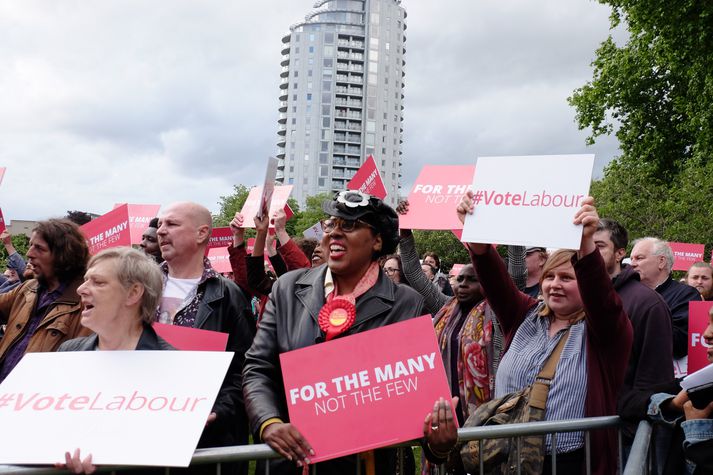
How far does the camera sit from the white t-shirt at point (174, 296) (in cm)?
392

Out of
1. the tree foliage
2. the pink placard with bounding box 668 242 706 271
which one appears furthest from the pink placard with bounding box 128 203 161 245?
the tree foliage

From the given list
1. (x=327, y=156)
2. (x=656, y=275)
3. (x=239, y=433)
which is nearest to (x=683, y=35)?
(x=656, y=275)

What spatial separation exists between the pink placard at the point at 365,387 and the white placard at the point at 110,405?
12.4 inches

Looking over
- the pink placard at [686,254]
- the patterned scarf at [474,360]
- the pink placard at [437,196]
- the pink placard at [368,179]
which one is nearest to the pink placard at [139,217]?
the pink placard at [368,179]

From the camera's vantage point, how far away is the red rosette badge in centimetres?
302

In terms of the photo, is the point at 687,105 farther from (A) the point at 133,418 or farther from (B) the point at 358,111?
(B) the point at 358,111

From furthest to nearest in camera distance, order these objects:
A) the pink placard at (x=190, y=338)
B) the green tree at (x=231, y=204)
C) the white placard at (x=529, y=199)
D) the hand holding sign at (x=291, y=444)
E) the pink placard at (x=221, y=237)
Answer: the green tree at (x=231, y=204), the pink placard at (x=221, y=237), the pink placard at (x=190, y=338), the white placard at (x=529, y=199), the hand holding sign at (x=291, y=444)

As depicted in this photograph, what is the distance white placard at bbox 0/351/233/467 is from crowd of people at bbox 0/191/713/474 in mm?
133

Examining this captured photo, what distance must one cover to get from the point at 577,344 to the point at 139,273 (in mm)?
2037

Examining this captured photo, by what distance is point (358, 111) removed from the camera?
4966 inches

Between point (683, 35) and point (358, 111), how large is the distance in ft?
360

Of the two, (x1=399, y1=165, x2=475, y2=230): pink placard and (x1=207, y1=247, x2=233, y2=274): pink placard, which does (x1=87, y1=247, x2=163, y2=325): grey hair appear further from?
(x1=207, y1=247, x2=233, y2=274): pink placard

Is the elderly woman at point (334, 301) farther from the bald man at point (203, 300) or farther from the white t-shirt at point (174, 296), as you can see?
the white t-shirt at point (174, 296)

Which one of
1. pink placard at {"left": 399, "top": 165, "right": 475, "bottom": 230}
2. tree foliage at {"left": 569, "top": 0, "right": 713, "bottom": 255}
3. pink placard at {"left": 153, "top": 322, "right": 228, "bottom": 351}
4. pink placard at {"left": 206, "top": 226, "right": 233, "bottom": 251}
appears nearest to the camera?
pink placard at {"left": 153, "top": 322, "right": 228, "bottom": 351}
